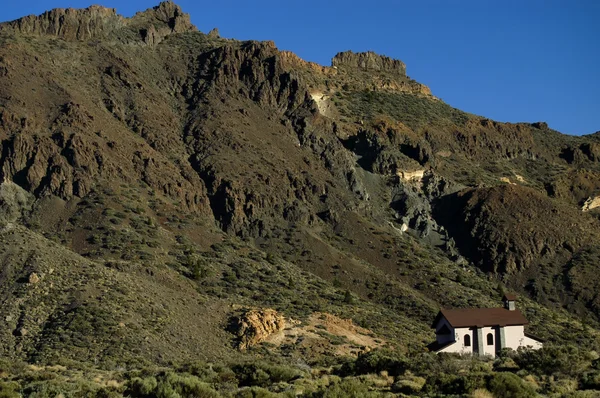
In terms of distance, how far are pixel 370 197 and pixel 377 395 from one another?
288ft

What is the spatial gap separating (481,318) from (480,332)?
4.33 ft

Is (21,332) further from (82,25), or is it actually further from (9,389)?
(82,25)

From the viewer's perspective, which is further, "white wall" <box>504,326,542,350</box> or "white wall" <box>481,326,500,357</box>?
"white wall" <box>504,326,542,350</box>

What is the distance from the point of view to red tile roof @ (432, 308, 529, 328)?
199 ft

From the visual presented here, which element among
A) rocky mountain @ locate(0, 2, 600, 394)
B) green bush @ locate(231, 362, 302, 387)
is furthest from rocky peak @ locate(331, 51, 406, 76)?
green bush @ locate(231, 362, 302, 387)

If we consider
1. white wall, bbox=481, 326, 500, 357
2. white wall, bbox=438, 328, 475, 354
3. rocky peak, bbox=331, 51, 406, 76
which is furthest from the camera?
rocky peak, bbox=331, 51, 406, 76

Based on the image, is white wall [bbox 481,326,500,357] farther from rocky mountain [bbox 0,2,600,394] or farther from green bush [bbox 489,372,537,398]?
green bush [bbox 489,372,537,398]

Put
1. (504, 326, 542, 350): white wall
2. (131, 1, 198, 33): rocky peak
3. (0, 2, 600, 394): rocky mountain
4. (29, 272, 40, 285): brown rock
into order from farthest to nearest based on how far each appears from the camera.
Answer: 1. (131, 1, 198, 33): rocky peak
2. (0, 2, 600, 394): rocky mountain
3. (29, 272, 40, 285): brown rock
4. (504, 326, 542, 350): white wall

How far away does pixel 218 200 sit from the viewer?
104 metres

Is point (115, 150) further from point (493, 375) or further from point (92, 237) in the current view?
point (493, 375)

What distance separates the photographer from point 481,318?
6119cm

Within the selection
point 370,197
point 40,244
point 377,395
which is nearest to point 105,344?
point 40,244

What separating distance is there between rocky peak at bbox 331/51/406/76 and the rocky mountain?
15065 mm

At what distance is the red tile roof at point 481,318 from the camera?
6051cm
